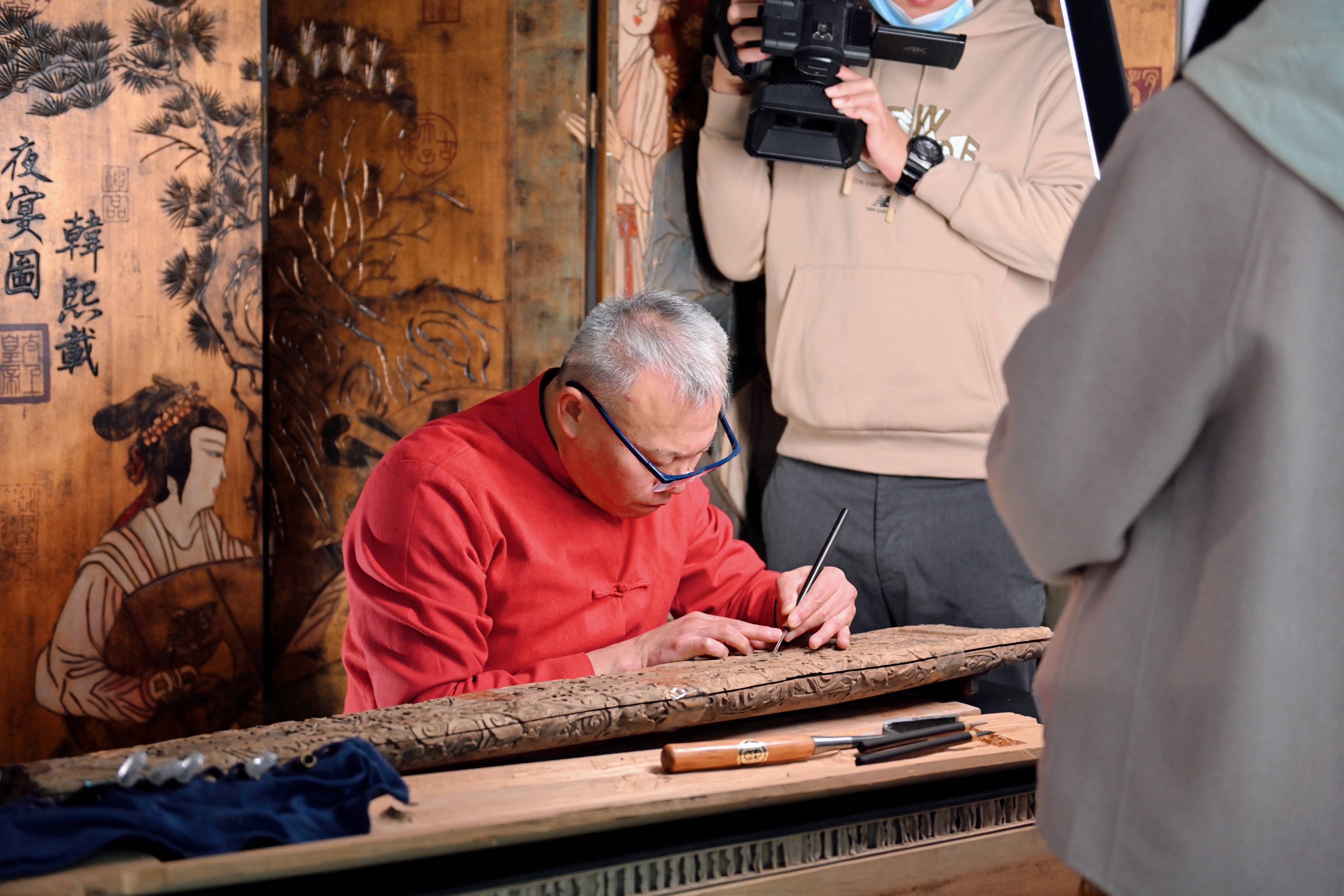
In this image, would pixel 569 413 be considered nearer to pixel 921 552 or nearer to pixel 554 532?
pixel 554 532

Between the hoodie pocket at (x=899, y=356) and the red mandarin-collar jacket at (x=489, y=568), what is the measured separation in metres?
0.98

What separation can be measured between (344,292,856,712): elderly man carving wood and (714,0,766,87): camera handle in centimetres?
125

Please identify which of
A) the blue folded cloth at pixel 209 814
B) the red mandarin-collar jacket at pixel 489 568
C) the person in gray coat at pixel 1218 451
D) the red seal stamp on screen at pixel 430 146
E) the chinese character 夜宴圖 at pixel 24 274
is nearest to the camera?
the person in gray coat at pixel 1218 451

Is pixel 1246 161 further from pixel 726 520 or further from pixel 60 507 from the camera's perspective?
pixel 60 507

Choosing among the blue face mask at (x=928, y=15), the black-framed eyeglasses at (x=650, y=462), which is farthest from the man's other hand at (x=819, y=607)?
the blue face mask at (x=928, y=15)

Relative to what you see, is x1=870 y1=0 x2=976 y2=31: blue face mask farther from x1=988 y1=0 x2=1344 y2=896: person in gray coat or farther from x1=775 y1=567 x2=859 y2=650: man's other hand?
x1=988 y1=0 x2=1344 y2=896: person in gray coat

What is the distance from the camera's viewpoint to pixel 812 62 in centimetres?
302

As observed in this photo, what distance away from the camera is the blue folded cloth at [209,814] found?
46.2 inches

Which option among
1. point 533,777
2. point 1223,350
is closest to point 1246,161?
point 1223,350

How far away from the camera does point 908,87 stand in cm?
329

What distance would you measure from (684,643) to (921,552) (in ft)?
4.52

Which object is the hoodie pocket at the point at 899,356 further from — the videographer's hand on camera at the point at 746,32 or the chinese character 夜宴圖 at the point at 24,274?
the chinese character 夜宴圖 at the point at 24,274

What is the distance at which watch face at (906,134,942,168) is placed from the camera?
3.13 meters

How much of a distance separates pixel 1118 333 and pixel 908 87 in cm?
244
